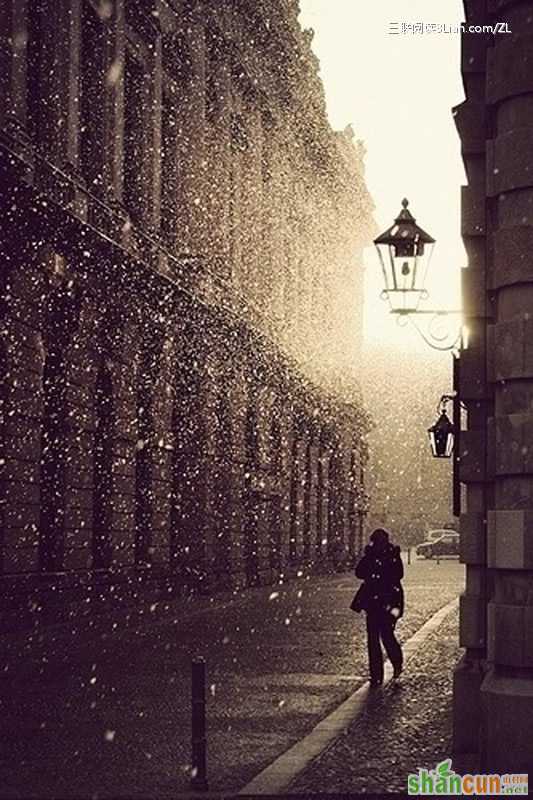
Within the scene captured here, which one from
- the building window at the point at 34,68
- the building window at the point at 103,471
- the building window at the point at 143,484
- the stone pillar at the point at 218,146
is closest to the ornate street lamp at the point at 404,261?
the building window at the point at 34,68

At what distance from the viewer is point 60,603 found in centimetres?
2125

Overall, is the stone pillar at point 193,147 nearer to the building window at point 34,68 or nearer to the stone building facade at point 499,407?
the building window at point 34,68

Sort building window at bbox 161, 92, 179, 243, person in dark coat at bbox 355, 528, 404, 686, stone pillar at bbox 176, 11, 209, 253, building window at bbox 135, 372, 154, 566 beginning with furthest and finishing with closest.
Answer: stone pillar at bbox 176, 11, 209, 253
building window at bbox 161, 92, 179, 243
building window at bbox 135, 372, 154, 566
person in dark coat at bbox 355, 528, 404, 686

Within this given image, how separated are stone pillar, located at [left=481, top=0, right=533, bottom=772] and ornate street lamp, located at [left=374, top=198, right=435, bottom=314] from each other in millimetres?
3657

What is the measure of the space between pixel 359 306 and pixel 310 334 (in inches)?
511

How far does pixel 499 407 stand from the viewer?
30.2ft

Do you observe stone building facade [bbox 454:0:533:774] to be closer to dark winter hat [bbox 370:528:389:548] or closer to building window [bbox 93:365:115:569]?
dark winter hat [bbox 370:528:389:548]

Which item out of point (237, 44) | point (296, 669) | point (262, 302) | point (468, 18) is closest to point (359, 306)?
point (262, 302)

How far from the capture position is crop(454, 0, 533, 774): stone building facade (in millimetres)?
8781

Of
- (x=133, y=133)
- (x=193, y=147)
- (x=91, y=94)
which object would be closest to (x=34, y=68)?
(x=91, y=94)

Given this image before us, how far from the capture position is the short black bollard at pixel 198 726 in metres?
8.33

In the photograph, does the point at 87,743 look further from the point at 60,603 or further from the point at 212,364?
the point at 212,364

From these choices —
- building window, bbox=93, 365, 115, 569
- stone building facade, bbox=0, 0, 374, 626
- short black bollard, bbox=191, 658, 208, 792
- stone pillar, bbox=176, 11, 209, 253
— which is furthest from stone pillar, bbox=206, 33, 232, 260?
short black bollard, bbox=191, 658, 208, 792

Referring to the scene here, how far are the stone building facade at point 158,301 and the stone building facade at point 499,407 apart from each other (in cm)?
952
